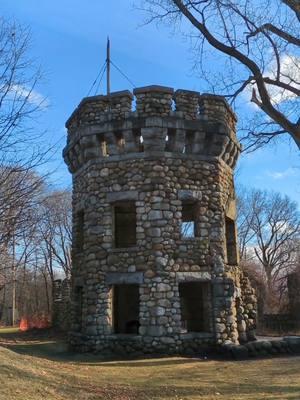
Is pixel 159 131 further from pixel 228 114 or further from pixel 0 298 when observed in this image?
pixel 0 298

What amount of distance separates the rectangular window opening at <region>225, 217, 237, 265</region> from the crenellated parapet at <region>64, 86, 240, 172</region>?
2391 millimetres

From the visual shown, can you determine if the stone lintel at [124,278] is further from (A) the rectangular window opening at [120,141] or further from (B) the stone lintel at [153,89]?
(B) the stone lintel at [153,89]

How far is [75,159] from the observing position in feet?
53.8

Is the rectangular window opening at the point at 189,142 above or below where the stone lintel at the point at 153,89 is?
below

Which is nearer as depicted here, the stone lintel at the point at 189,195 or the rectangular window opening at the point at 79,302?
the stone lintel at the point at 189,195

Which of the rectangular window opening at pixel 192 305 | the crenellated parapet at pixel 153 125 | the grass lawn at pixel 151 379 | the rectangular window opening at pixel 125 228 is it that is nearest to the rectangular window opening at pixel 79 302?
the grass lawn at pixel 151 379

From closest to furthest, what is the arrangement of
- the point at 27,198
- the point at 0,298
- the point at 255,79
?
the point at 27,198 → the point at 255,79 → the point at 0,298

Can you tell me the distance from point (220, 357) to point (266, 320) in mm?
11352

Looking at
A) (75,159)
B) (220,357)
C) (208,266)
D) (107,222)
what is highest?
(75,159)

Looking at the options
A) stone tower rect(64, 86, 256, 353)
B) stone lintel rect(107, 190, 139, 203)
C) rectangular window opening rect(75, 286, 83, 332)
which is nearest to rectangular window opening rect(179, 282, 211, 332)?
stone tower rect(64, 86, 256, 353)

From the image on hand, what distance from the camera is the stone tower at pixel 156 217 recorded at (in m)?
13.9

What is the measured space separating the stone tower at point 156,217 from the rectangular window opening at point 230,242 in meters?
0.38

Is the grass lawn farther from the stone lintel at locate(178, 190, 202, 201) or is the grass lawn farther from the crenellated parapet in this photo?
the crenellated parapet

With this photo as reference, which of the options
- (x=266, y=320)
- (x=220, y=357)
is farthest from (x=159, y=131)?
(x=266, y=320)
